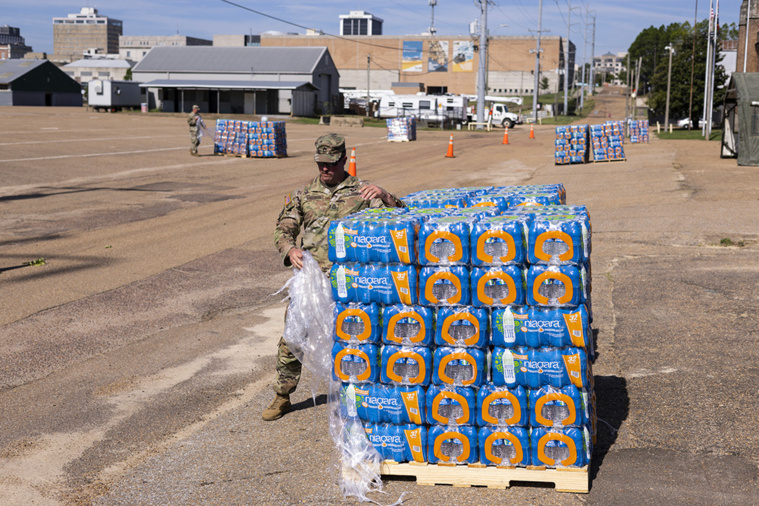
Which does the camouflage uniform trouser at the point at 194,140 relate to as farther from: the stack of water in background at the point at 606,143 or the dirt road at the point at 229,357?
the stack of water in background at the point at 606,143

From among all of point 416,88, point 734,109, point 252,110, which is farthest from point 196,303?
point 416,88

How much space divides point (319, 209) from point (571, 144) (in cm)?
2618

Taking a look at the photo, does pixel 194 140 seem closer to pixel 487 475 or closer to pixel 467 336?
pixel 467 336

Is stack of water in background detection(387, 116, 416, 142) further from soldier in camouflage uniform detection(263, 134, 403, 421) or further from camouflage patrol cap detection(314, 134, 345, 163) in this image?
camouflage patrol cap detection(314, 134, 345, 163)

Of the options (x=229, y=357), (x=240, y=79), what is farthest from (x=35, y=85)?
(x=229, y=357)

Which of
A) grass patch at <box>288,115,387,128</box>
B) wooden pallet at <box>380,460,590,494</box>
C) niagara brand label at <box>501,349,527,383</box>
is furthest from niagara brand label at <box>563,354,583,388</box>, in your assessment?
grass patch at <box>288,115,387,128</box>

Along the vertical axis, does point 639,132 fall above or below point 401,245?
above

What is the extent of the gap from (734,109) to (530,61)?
10488 cm

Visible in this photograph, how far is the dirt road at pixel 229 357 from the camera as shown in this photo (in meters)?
5.15

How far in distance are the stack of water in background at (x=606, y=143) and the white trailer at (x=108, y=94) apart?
191 feet

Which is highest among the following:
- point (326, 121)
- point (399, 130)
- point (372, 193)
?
point (326, 121)

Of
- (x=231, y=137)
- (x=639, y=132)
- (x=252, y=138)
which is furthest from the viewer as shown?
(x=639, y=132)

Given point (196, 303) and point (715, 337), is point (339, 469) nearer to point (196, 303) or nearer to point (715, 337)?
point (715, 337)

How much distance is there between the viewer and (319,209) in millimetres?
6133
